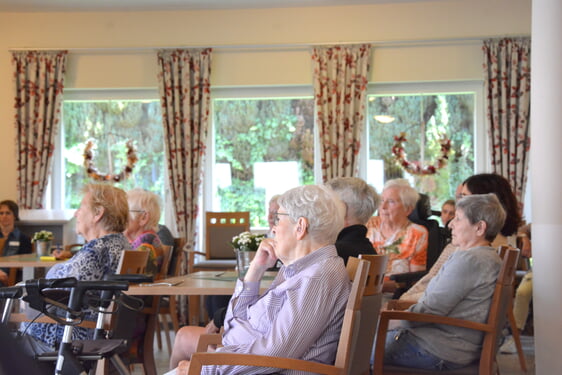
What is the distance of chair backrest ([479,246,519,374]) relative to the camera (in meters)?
3.23

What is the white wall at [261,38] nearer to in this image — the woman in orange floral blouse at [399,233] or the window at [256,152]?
the window at [256,152]

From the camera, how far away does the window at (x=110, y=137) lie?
945 centimetres

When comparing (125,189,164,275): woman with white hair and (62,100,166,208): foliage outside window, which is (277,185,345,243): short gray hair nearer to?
(125,189,164,275): woman with white hair

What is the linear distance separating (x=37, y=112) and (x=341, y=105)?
3.67 metres

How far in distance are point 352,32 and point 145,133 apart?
2.82 m

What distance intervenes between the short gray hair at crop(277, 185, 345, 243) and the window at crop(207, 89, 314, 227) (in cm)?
654

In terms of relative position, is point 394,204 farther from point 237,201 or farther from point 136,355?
point 237,201

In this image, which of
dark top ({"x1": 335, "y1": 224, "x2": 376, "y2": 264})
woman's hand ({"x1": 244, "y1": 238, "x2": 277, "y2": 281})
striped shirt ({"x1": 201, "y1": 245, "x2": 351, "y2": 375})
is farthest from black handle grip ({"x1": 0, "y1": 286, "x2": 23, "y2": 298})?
dark top ({"x1": 335, "y1": 224, "x2": 376, "y2": 264})

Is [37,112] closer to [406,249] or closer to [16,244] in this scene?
[16,244]

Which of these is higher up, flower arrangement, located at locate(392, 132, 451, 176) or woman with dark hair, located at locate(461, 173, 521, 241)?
flower arrangement, located at locate(392, 132, 451, 176)

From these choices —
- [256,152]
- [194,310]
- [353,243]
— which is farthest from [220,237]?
[353,243]

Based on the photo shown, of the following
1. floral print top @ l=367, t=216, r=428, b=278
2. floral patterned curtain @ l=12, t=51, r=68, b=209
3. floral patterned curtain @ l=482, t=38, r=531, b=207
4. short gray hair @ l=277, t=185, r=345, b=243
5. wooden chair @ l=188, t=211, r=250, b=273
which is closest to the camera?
short gray hair @ l=277, t=185, r=345, b=243

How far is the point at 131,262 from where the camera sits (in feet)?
11.3

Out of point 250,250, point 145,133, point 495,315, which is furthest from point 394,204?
point 145,133
